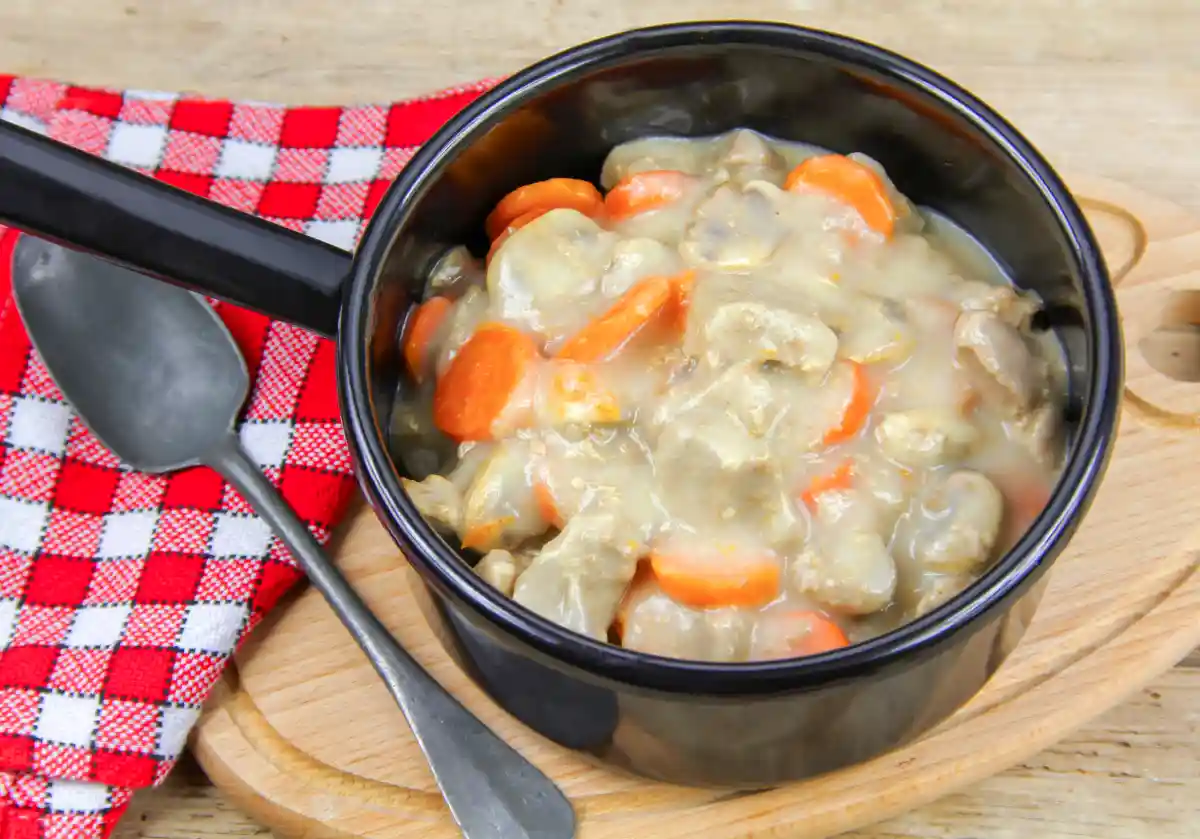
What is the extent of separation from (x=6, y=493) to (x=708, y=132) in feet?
2.99

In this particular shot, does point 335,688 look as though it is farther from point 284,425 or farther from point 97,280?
point 97,280

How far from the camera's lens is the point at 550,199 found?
138 cm

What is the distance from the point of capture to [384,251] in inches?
46.6

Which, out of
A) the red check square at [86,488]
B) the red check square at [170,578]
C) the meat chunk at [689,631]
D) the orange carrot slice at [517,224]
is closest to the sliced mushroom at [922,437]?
the meat chunk at [689,631]

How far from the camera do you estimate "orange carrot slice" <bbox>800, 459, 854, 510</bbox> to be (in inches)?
45.8

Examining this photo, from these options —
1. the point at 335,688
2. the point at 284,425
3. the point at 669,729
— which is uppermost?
the point at 669,729

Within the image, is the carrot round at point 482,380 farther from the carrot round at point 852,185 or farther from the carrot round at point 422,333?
the carrot round at point 852,185

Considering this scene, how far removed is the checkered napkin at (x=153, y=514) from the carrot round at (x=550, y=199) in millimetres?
323

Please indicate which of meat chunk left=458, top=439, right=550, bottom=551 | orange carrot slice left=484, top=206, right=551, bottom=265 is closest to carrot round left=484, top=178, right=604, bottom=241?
orange carrot slice left=484, top=206, right=551, bottom=265

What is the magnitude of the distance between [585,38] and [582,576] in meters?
1.14

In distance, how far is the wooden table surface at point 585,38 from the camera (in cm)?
186

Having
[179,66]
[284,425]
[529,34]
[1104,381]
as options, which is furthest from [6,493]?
[1104,381]

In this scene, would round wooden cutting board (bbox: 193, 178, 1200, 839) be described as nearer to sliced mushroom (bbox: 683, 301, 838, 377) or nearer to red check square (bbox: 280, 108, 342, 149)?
sliced mushroom (bbox: 683, 301, 838, 377)

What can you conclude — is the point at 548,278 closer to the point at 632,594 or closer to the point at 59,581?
the point at 632,594
